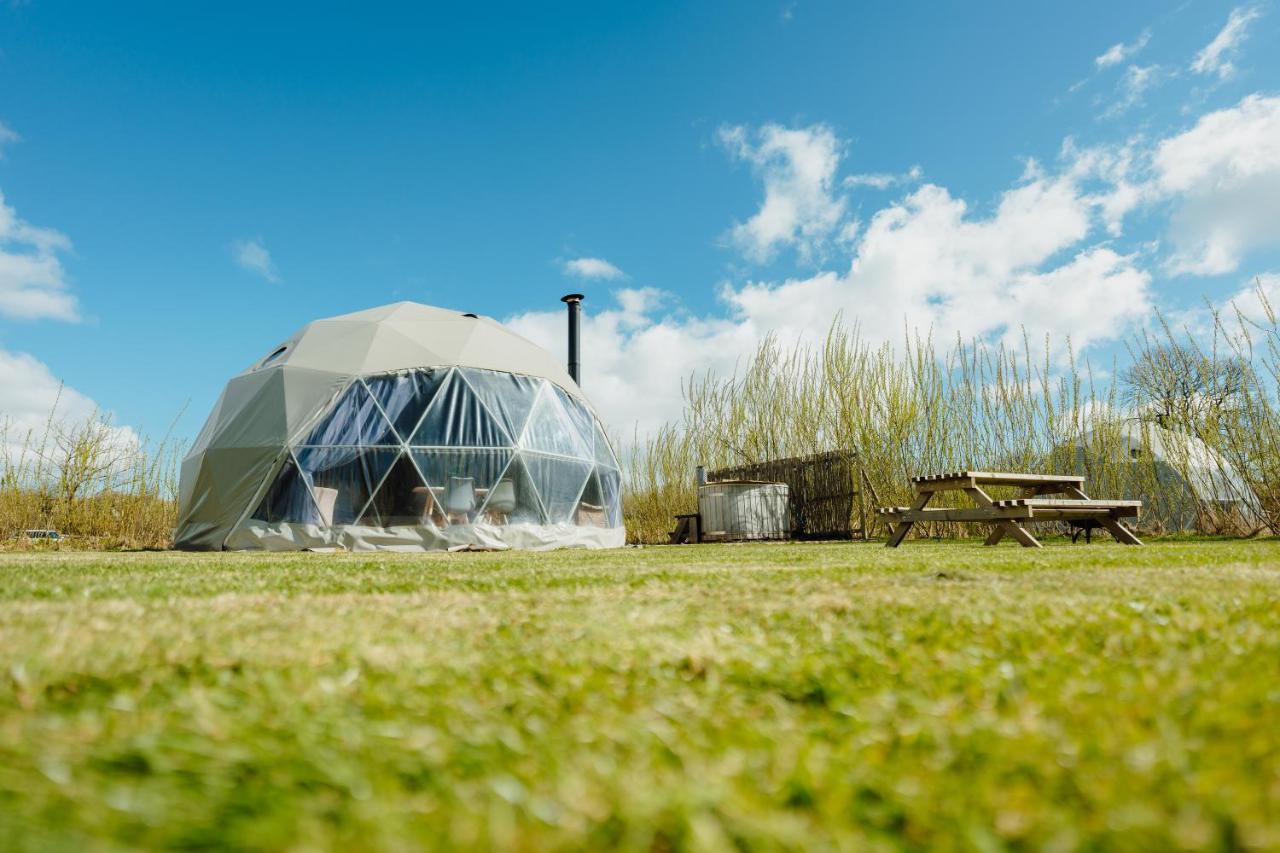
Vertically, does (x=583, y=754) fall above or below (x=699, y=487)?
below

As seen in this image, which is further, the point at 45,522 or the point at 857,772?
the point at 45,522

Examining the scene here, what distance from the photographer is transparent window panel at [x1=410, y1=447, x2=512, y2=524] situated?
10.6 metres

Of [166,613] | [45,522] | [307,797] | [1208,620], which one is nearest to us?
[307,797]

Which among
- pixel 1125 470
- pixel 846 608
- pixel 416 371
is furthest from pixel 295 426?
pixel 1125 470

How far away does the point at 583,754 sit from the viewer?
983 millimetres

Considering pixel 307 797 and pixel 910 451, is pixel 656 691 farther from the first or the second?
pixel 910 451

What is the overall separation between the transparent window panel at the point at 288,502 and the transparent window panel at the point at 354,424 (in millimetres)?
526

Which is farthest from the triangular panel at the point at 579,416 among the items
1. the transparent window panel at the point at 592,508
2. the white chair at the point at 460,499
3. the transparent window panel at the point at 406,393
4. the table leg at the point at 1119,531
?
the table leg at the point at 1119,531

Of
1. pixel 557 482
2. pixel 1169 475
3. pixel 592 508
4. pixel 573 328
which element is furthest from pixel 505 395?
pixel 1169 475

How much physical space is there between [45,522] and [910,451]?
14.6 m

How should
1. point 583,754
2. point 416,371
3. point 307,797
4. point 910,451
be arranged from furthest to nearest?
point 910,451
point 416,371
point 583,754
point 307,797

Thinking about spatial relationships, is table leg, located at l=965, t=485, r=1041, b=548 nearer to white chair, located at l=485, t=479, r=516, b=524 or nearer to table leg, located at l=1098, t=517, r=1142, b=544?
table leg, located at l=1098, t=517, r=1142, b=544

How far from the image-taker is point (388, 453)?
419 inches

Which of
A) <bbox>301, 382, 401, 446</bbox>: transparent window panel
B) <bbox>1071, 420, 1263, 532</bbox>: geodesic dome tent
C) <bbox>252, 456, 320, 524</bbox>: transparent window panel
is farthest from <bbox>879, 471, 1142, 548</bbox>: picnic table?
<bbox>252, 456, 320, 524</bbox>: transparent window panel
